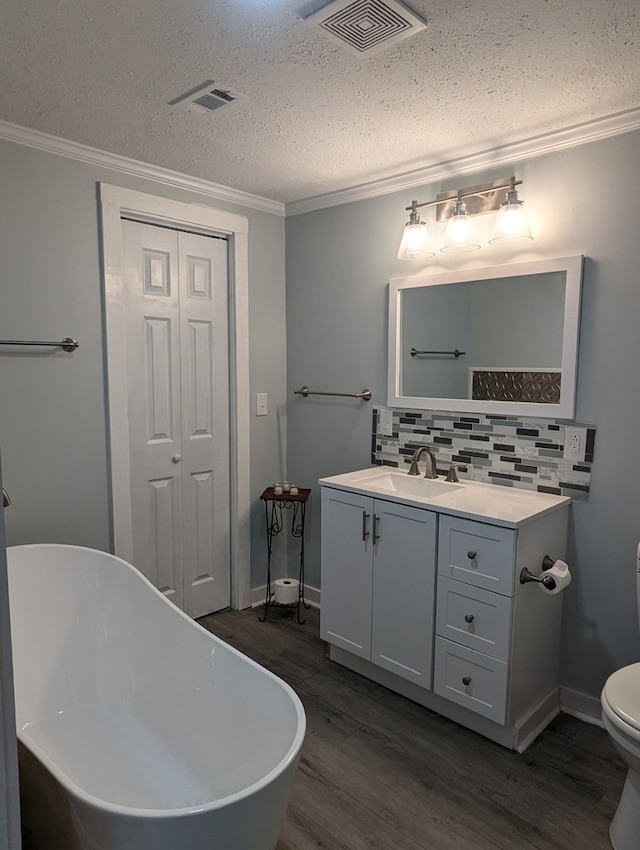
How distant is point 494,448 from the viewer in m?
2.45

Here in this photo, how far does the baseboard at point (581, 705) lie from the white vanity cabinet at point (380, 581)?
574 millimetres

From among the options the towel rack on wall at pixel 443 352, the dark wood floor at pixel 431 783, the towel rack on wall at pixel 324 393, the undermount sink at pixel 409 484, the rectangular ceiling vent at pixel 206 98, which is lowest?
the dark wood floor at pixel 431 783

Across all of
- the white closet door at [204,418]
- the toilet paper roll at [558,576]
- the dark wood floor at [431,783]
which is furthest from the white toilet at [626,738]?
the white closet door at [204,418]

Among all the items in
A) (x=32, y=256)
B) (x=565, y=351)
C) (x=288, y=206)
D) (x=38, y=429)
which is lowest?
(x=38, y=429)

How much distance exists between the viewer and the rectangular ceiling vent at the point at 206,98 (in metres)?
1.81

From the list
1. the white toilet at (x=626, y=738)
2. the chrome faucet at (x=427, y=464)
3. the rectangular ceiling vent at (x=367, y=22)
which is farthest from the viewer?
the chrome faucet at (x=427, y=464)

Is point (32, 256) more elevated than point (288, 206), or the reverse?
point (288, 206)

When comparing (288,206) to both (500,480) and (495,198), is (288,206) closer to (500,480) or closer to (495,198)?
(495,198)

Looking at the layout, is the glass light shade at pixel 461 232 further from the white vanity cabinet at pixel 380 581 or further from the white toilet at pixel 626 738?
the white toilet at pixel 626 738

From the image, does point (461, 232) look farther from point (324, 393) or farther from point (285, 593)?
point (285, 593)

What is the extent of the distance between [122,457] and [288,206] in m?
1.66

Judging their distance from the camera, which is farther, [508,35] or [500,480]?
[500,480]

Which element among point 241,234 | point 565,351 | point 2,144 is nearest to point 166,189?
point 241,234

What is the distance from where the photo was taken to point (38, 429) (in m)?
2.32
